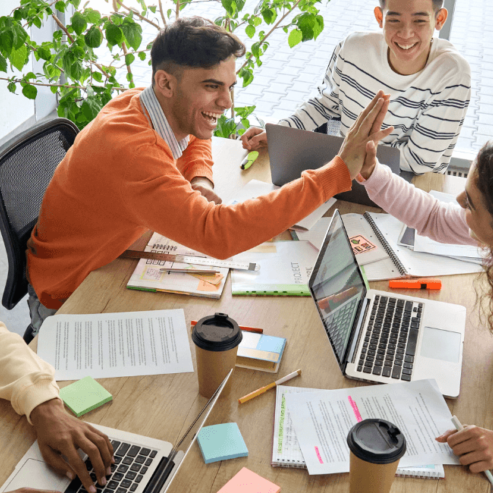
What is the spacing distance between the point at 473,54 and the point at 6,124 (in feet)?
9.25

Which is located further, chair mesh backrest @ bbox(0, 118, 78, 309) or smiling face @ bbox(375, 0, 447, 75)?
smiling face @ bbox(375, 0, 447, 75)

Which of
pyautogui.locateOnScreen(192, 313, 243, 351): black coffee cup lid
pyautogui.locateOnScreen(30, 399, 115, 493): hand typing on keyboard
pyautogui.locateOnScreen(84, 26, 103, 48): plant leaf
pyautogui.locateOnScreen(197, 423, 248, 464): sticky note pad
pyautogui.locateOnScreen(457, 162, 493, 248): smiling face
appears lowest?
pyautogui.locateOnScreen(197, 423, 248, 464): sticky note pad

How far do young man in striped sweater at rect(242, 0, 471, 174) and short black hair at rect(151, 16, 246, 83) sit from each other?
0.66 meters

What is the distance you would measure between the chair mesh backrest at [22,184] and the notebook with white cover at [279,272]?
1.99 ft

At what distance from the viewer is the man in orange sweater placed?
133 centimetres

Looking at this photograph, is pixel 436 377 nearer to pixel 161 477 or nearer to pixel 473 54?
pixel 161 477

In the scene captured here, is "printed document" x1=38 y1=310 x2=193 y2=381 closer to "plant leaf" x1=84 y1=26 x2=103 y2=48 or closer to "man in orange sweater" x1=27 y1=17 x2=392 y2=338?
"man in orange sweater" x1=27 y1=17 x2=392 y2=338

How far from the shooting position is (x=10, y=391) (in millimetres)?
1028

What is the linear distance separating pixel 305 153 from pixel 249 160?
35 cm

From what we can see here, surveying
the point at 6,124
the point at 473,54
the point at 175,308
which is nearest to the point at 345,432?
the point at 175,308

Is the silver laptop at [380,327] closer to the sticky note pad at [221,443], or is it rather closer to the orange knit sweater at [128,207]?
the orange knit sweater at [128,207]

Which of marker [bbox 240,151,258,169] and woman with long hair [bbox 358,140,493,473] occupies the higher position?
woman with long hair [bbox 358,140,493,473]

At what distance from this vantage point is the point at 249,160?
198 centimetres

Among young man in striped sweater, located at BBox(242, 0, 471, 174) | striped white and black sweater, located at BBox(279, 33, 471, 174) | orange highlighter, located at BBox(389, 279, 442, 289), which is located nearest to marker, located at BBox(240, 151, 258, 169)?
young man in striped sweater, located at BBox(242, 0, 471, 174)
